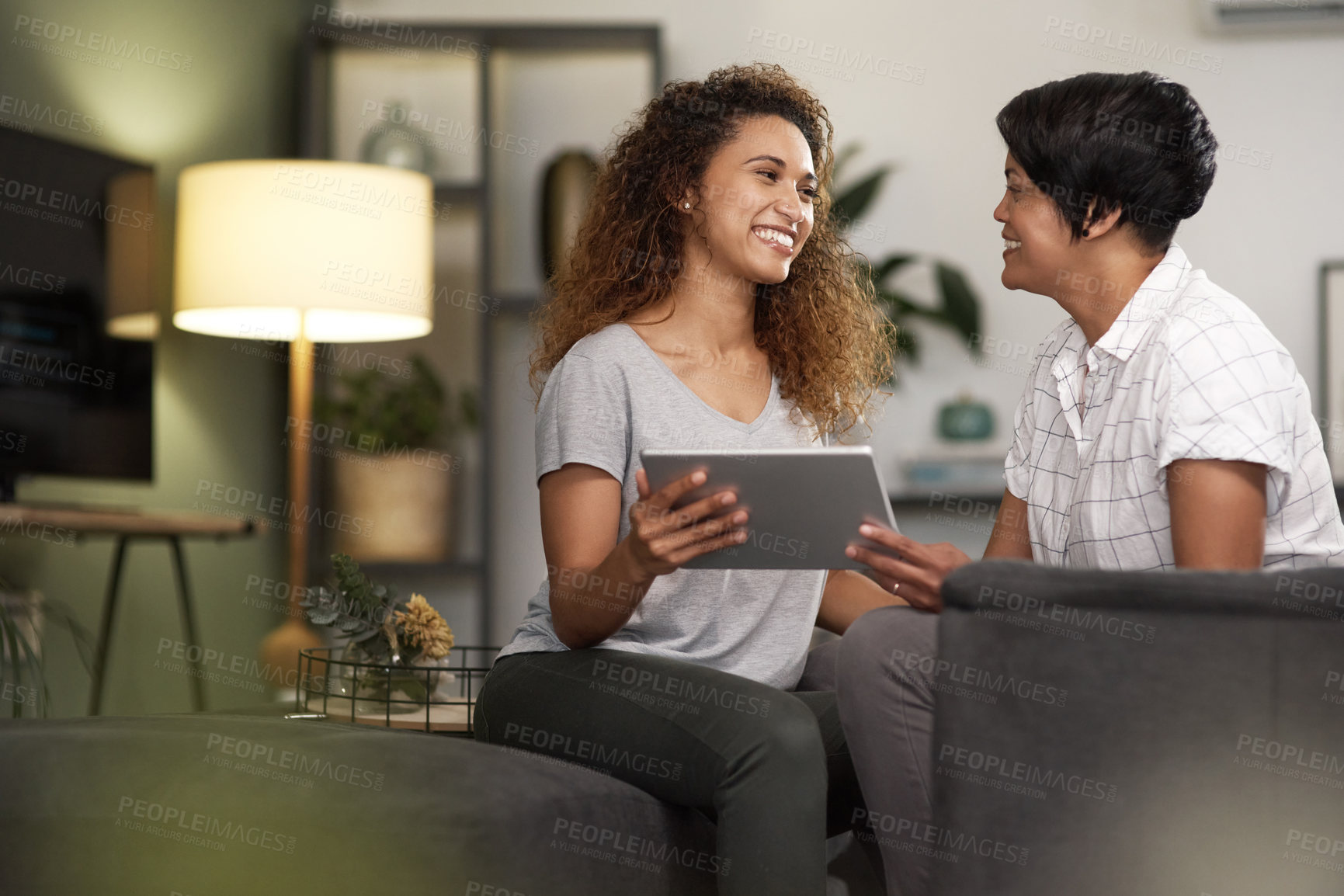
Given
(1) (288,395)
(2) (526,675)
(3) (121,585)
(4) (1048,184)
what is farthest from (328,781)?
(1) (288,395)

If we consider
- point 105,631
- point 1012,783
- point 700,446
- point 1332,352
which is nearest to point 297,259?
point 105,631

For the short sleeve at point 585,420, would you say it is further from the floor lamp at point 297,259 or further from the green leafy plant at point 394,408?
the green leafy plant at point 394,408

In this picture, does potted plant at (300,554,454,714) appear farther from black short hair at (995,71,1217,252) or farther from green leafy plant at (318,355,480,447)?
green leafy plant at (318,355,480,447)

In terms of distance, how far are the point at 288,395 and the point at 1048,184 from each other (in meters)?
2.64

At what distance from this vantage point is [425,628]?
4.70 ft

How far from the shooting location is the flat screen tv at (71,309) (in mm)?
2170

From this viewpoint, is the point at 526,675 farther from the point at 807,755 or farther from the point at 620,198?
the point at 620,198

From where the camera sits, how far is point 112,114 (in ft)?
8.91

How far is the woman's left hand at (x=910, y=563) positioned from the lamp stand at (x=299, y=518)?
6.02 feet

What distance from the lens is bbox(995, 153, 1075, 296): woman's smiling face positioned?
1.38 metres

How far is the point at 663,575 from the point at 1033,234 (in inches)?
23.4

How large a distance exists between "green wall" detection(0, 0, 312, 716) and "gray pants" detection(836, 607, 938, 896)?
1.85 m

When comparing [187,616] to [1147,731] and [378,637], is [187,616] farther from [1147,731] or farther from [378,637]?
[1147,731]

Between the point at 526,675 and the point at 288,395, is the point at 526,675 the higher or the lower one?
the lower one
